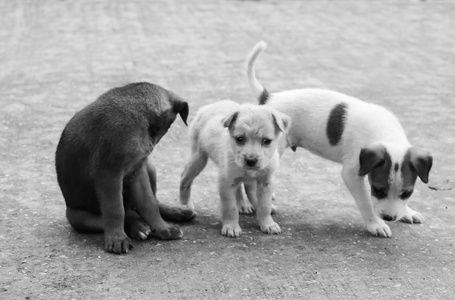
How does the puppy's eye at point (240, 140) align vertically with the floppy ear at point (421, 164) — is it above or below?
below

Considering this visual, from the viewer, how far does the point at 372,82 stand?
10219mm

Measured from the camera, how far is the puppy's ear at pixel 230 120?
18.0ft

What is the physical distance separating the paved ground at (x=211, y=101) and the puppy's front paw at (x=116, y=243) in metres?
0.05

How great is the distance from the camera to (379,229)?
5809 millimetres

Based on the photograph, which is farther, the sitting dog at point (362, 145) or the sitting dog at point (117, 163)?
the sitting dog at point (362, 145)

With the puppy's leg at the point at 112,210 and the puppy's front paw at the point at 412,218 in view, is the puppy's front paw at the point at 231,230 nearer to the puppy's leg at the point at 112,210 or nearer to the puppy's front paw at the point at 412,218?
the puppy's leg at the point at 112,210

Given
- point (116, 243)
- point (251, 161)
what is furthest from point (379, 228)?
point (116, 243)

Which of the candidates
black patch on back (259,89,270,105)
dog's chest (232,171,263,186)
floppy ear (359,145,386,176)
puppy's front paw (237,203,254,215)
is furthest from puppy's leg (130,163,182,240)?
floppy ear (359,145,386,176)

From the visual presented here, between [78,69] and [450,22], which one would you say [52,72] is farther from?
[450,22]

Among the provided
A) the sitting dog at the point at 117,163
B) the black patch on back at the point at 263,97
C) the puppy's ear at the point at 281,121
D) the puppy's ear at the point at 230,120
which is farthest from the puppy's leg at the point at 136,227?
the black patch on back at the point at 263,97

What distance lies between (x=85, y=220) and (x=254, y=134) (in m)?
1.28

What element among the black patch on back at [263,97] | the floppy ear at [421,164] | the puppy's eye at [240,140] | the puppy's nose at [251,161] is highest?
the floppy ear at [421,164]

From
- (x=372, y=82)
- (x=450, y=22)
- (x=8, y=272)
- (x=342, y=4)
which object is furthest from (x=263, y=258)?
(x=342, y=4)

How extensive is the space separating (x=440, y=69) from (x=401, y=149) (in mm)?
5782
